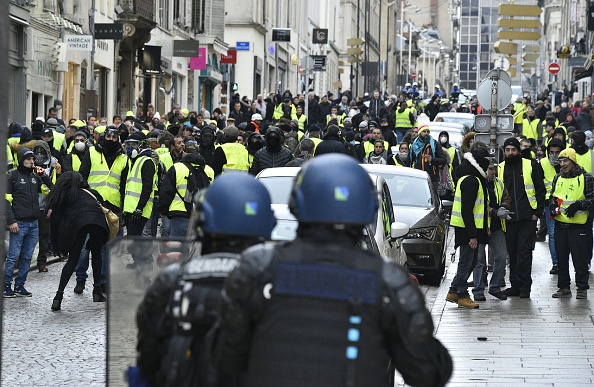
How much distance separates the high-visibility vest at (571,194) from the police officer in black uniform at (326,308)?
440 inches

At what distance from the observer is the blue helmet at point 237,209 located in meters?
4.66

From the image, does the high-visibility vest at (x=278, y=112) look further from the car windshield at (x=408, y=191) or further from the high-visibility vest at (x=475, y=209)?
the high-visibility vest at (x=475, y=209)

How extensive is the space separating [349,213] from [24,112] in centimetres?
2926

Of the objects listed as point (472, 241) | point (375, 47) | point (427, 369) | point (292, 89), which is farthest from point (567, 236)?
point (375, 47)

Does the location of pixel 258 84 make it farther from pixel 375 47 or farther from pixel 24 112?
pixel 375 47

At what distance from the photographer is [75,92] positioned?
3734cm

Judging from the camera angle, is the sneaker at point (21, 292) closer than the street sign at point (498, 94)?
Yes

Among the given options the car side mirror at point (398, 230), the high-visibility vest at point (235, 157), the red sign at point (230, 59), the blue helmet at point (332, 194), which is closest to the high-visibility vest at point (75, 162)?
the high-visibility vest at point (235, 157)

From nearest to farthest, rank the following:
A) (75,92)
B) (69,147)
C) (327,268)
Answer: (327,268) → (69,147) → (75,92)

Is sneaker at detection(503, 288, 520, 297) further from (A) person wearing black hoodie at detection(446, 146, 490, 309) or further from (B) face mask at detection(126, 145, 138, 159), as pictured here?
(B) face mask at detection(126, 145, 138, 159)

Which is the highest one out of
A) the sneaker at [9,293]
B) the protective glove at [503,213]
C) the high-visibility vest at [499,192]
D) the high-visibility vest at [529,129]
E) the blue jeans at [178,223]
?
the high-visibility vest at [529,129]

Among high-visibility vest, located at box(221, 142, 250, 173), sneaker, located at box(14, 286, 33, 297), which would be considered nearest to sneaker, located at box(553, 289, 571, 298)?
high-visibility vest, located at box(221, 142, 250, 173)

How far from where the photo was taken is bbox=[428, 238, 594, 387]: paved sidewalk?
10.2m

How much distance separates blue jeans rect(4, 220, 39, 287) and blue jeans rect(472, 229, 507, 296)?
481cm
